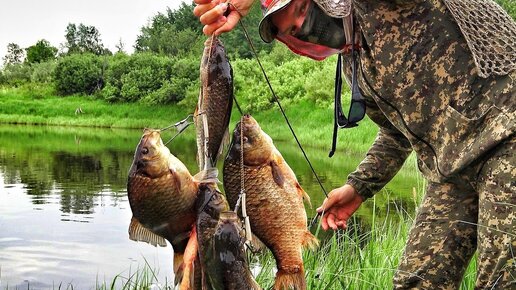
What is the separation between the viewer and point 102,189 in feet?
55.2

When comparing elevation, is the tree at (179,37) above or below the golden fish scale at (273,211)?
above

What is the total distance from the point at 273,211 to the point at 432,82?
697mm

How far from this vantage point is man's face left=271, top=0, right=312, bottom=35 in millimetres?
2496

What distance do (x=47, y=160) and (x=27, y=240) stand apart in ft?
34.8

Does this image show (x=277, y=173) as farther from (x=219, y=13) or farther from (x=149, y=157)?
(x=219, y=13)

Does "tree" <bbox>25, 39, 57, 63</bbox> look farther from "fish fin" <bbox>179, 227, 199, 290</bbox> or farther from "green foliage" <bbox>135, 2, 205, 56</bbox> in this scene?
"fish fin" <bbox>179, 227, 199, 290</bbox>

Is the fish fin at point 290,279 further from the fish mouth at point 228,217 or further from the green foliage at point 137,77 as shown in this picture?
the green foliage at point 137,77

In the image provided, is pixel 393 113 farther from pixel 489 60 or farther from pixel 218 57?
pixel 218 57

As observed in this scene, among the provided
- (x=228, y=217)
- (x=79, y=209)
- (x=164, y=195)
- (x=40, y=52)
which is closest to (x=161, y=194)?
(x=164, y=195)

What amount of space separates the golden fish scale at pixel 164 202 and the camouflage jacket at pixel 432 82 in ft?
2.46

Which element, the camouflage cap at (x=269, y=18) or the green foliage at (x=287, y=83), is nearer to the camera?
the camouflage cap at (x=269, y=18)

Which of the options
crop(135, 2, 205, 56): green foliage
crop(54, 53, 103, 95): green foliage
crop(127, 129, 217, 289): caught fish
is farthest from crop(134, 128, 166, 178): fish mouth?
crop(135, 2, 205, 56): green foliage

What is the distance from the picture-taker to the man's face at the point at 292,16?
2496mm

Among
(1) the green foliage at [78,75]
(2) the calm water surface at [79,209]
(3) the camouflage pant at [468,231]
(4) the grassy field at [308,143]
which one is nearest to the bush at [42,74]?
(4) the grassy field at [308,143]
